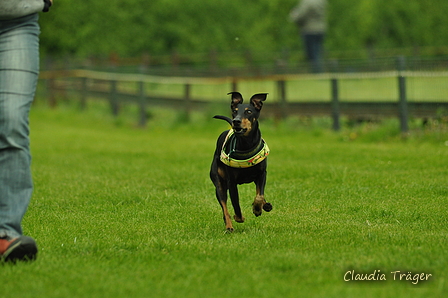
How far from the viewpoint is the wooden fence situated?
14.1 metres

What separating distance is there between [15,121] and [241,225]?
8.03ft

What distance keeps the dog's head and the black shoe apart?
1.88m

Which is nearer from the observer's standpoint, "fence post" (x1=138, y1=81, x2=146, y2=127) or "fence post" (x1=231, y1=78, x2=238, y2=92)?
"fence post" (x1=231, y1=78, x2=238, y2=92)

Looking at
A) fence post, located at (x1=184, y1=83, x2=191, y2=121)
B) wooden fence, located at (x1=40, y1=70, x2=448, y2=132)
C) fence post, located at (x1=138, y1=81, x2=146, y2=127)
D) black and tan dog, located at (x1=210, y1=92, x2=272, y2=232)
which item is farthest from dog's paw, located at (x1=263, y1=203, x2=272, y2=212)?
fence post, located at (x1=138, y1=81, x2=146, y2=127)

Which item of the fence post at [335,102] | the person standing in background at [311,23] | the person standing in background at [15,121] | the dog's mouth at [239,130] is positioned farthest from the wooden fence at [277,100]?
the person standing in background at [15,121]

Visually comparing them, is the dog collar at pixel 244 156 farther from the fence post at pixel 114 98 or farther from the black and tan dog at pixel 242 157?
the fence post at pixel 114 98

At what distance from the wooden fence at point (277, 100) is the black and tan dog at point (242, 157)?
7.74m

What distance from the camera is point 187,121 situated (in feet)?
64.3

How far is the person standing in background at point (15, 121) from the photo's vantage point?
5180mm

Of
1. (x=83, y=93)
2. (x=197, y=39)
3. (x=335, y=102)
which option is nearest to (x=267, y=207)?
(x=335, y=102)

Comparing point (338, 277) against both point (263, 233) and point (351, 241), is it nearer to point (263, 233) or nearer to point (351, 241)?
point (351, 241)

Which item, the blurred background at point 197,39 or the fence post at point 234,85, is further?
the blurred background at point 197,39

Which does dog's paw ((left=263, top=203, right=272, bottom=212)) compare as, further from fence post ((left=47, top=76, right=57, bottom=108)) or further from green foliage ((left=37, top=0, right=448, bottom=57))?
green foliage ((left=37, top=0, right=448, bottom=57))

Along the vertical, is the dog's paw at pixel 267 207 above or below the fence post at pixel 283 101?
below
